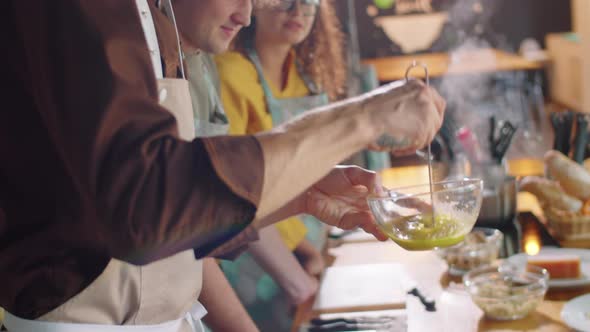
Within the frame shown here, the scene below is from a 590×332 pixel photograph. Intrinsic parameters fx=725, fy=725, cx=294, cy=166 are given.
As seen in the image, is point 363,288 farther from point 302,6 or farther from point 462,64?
point 462,64

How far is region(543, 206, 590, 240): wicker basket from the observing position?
6.41ft

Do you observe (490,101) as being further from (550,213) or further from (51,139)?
(51,139)

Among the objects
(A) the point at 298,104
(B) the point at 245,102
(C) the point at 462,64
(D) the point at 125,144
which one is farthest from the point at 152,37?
(C) the point at 462,64

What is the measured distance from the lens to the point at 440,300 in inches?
64.4

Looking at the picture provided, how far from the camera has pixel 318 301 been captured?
1.77 meters

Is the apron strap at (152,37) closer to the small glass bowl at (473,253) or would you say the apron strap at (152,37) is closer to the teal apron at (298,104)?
the small glass bowl at (473,253)

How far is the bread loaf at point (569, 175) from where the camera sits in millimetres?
2008

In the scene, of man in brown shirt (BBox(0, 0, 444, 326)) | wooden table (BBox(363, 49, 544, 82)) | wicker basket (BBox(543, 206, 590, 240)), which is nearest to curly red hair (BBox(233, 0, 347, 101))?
wicker basket (BBox(543, 206, 590, 240))

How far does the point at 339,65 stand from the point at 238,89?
634mm

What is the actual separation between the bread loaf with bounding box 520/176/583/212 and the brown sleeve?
144 centimetres

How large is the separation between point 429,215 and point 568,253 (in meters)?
0.86

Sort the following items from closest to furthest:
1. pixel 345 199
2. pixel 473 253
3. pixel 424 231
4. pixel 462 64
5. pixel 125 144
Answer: pixel 125 144 < pixel 424 231 < pixel 345 199 < pixel 473 253 < pixel 462 64

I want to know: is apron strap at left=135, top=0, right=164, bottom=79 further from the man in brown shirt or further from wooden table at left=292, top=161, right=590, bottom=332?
wooden table at left=292, top=161, right=590, bottom=332

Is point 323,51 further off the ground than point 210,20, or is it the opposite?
point 210,20
